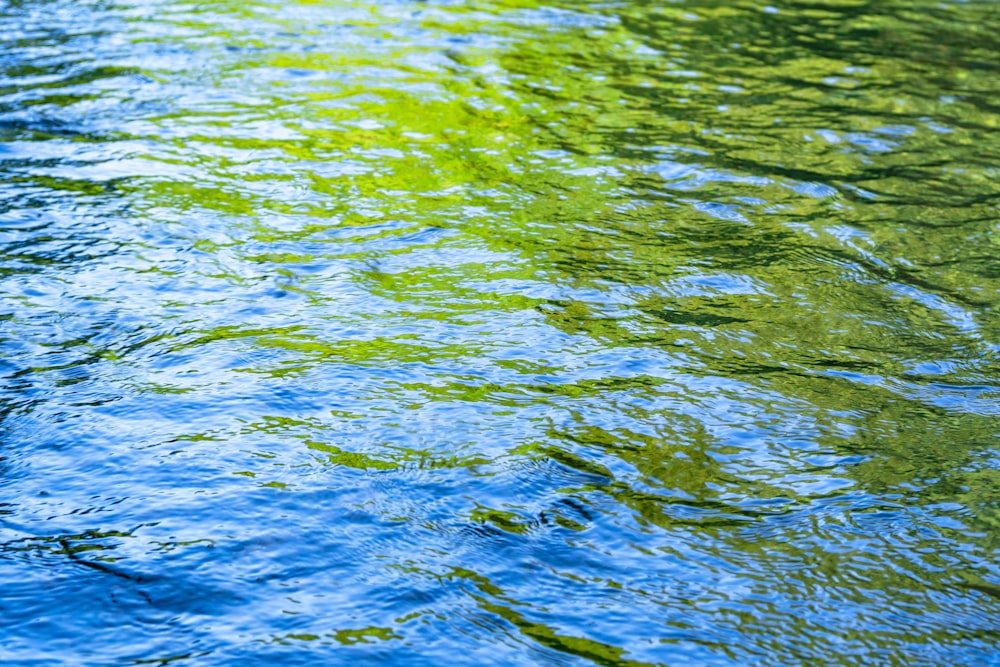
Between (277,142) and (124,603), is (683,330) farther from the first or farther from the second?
(277,142)

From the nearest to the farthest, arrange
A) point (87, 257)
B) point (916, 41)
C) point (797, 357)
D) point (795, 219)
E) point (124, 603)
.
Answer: point (124, 603) → point (797, 357) → point (87, 257) → point (795, 219) → point (916, 41)

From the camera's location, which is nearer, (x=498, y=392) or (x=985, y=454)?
(x=985, y=454)

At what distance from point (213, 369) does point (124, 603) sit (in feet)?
5.82

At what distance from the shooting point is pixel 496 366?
551cm

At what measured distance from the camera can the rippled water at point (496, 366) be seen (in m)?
3.89

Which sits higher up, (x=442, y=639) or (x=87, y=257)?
(x=87, y=257)

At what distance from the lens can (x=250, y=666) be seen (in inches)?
→ 141

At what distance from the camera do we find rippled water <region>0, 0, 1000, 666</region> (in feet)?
12.8

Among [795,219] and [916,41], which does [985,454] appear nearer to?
[795,219]

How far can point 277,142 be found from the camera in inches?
347

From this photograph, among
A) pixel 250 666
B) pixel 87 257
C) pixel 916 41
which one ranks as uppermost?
pixel 916 41

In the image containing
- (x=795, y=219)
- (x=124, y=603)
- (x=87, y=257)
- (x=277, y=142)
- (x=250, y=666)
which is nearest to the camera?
(x=250, y=666)

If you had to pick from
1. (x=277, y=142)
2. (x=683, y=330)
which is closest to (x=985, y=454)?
(x=683, y=330)

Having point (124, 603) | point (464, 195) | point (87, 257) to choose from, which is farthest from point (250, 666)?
point (464, 195)
